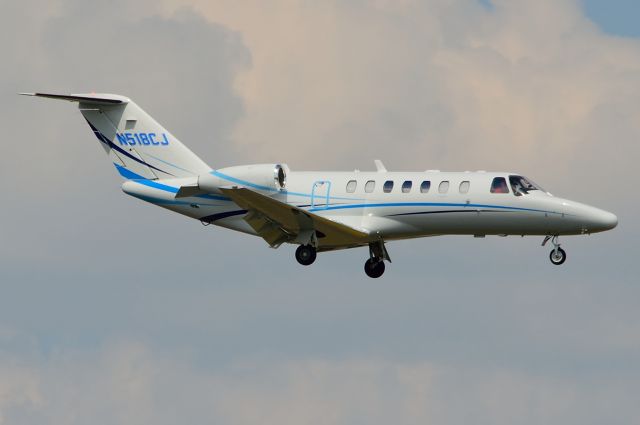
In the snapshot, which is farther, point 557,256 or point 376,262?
point 376,262

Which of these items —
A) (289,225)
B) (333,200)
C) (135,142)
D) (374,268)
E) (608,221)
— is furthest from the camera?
(135,142)

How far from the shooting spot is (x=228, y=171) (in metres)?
37.0

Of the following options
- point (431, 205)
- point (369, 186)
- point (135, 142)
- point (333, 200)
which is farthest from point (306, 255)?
point (135, 142)

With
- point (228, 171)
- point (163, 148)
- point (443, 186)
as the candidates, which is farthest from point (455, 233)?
point (163, 148)

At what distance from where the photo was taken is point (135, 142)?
39.5 metres

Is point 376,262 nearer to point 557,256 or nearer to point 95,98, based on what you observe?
point 557,256

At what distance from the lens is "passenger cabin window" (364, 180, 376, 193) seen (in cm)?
3669

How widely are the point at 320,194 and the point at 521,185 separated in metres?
5.67

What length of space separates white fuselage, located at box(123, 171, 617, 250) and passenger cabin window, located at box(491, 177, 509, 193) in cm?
10

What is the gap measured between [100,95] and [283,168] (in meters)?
6.53

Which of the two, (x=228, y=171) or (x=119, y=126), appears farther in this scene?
(x=119, y=126)

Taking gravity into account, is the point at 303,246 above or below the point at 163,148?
below

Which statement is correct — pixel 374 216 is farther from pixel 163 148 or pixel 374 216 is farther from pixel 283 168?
pixel 163 148

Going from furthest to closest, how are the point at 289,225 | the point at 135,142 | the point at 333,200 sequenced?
the point at 135,142, the point at 333,200, the point at 289,225
